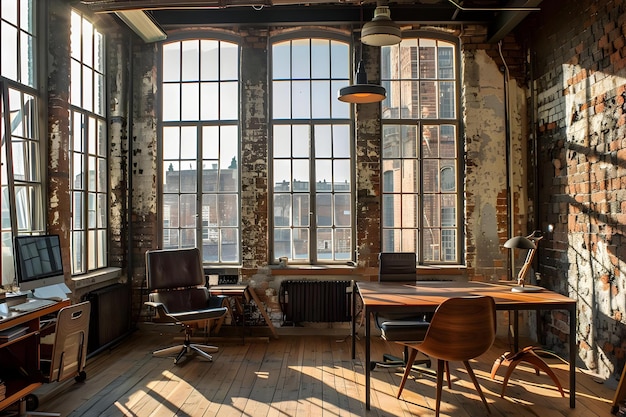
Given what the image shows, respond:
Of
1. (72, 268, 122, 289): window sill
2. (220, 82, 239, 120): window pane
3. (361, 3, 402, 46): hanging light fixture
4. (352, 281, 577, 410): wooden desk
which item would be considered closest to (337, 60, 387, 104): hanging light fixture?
(361, 3, 402, 46): hanging light fixture

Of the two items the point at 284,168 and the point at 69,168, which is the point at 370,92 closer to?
the point at 284,168

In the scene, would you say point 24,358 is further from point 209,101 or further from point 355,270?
point 209,101

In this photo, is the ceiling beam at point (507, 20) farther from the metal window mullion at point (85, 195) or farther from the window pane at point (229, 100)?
the metal window mullion at point (85, 195)

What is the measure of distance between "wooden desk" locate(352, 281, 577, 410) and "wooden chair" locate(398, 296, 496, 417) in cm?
28

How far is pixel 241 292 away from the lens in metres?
6.34

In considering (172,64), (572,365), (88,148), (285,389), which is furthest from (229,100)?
(572,365)

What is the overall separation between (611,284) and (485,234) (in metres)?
1.95

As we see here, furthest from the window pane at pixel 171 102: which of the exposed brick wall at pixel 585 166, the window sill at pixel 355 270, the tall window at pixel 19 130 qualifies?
the exposed brick wall at pixel 585 166

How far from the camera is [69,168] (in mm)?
5688

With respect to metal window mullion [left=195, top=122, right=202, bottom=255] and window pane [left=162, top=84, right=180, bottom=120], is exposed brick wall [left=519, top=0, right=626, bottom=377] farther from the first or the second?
window pane [left=162, top=84, right=180, bottom=120]

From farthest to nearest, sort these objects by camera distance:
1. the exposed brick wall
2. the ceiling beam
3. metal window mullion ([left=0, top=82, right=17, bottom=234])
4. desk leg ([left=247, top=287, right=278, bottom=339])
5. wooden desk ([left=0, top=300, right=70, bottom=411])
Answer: desk leg ([left=247, top=287, right=278, bottom=339]), the ceiling beam, the exposed brick wall, metal window mullion ([left=0, top=82, right=17, bottom=234]), wooden desk ([left=0, top=300, right=70, bottom=411])

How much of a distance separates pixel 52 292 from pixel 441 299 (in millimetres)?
3390

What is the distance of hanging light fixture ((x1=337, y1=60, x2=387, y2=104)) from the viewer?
4953mm

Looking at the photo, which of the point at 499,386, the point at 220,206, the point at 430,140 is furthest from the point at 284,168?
the point at 499,386
